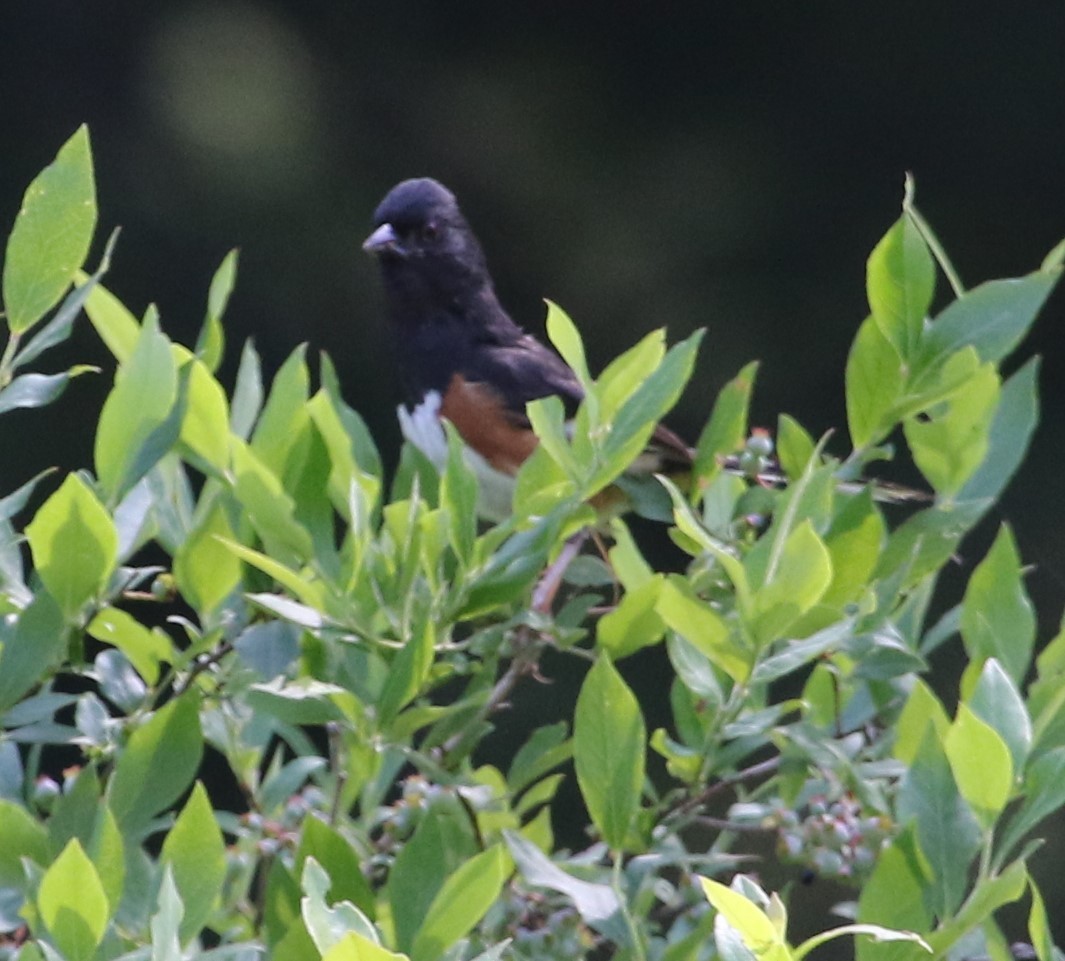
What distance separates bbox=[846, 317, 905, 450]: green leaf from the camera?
2.50 feet

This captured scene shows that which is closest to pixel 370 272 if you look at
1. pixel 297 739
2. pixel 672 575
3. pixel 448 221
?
pixel 448 221

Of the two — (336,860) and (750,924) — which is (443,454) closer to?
(336,860)

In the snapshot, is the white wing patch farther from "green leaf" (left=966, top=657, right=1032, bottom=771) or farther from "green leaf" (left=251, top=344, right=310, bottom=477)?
"green leaf" (left=966, top=657, right=1032, bottom=771)

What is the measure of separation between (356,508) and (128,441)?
9cm

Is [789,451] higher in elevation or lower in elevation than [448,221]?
higher

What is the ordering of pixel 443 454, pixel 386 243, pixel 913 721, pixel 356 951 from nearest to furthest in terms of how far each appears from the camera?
pixel 356 951
pixel 913 721
pixel 443 454
pixel 386 243

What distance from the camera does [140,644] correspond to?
0.78 m

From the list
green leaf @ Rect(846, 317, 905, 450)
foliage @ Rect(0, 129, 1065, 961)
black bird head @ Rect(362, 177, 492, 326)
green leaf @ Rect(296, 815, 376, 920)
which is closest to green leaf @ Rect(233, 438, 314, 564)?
foliage @ Rect(0, 129, 1065, 961)

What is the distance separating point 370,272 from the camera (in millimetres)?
3984

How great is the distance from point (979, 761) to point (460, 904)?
173 millimetres

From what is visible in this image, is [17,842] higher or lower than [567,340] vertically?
lower

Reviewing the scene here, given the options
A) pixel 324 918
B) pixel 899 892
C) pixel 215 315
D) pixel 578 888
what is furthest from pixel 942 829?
Answer: pixel 215 315

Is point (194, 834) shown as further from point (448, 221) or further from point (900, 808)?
point (448, 221)

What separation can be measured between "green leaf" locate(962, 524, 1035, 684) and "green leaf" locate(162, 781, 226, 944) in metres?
0.32
